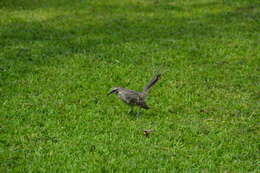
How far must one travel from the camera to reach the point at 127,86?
9.70 metres

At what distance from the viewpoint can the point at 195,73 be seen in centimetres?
1061

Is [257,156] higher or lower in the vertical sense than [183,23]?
lower

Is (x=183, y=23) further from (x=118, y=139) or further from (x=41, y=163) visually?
(x=41, y=163)

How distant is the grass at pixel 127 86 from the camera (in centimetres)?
682

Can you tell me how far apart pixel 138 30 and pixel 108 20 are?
165cm

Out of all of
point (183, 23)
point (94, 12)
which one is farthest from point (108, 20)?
point (183, 23)

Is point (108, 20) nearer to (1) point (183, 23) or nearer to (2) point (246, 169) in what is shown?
(1) point (183, 23)

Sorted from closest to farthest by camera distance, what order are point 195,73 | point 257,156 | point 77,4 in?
point 257,156, point 195,73, point 77,4

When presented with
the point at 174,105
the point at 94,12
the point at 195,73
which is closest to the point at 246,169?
the point at 174,105

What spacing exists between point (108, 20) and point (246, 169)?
9.74 meters

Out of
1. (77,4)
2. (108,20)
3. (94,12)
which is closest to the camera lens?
(108,20)

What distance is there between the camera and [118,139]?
7.29 metres

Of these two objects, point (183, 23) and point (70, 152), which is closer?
point (70, 152)

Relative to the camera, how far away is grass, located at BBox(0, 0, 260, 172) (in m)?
6.82
